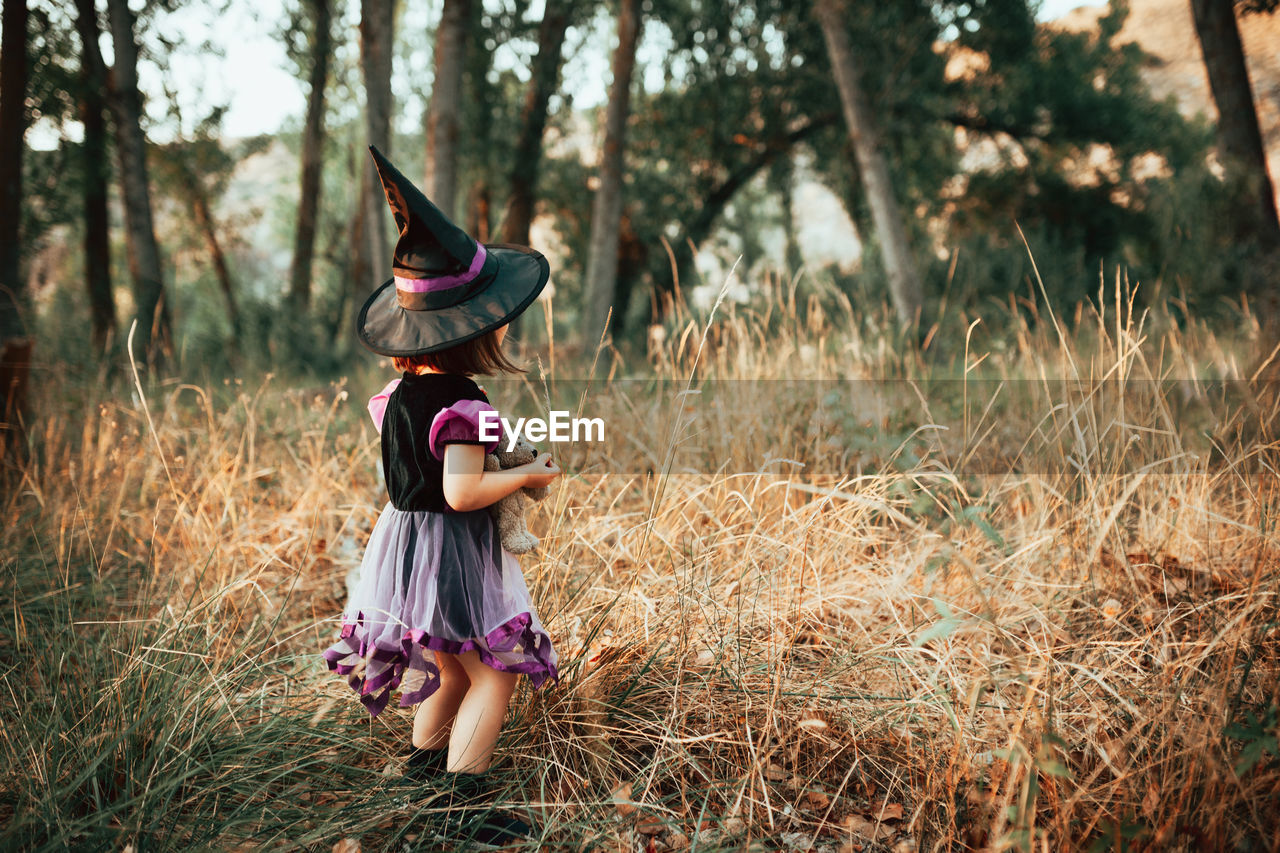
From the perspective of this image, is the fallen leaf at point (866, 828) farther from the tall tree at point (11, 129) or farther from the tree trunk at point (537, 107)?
the tree trunk at point (537, 107)

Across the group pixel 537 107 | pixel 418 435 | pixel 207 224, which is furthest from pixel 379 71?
pixel 207 224

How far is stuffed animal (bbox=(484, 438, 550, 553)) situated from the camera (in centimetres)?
165

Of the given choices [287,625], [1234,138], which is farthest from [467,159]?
[287,625]

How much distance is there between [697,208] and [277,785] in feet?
38.9

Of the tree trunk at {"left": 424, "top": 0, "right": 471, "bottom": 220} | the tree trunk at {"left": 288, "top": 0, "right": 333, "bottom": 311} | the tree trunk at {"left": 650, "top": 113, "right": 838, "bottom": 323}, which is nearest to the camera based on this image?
the tree trunk at {"left": 424, "top": 0, "right": 471, "bottom": 220}

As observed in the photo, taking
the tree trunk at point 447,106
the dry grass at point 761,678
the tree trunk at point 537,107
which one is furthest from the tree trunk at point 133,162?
the dry grass at point 761,678

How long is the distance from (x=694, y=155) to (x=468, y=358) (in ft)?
37.6

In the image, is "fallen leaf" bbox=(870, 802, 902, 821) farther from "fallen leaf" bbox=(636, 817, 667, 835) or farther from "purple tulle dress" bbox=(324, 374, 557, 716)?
"purple tulle dress" bbox=(324, 374, 557, 716)

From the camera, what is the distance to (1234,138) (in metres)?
6.82

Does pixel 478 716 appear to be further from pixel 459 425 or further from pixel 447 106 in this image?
pixel 447 106

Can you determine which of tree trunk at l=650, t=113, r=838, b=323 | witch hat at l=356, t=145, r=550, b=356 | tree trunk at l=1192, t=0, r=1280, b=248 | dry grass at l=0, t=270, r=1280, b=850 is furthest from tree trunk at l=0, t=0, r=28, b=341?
tree trunk at l=1192, t=0, r=1280, b=248

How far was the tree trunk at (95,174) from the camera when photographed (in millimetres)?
8359

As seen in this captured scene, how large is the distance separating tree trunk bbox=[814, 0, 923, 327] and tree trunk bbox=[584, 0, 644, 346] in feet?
7.13

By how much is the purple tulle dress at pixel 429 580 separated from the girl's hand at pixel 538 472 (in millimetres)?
147
